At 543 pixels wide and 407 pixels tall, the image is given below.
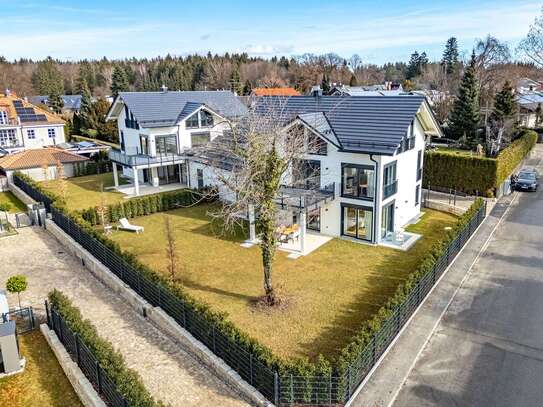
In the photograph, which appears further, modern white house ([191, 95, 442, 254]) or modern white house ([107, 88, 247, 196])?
modern white house ([107, 88, 247, 196])

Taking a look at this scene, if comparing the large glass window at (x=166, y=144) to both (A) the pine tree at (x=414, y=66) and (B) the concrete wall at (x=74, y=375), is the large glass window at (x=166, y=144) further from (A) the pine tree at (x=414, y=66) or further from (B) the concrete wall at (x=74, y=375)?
(A) the pine tree at (x=414, y=66)

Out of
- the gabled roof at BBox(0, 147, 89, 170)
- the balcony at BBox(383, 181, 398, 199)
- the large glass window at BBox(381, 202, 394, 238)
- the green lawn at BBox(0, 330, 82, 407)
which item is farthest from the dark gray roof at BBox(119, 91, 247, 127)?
the green lawn at BBox(0, 330, 82, 407)

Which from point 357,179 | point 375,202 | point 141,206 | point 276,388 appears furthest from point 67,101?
point 276,388

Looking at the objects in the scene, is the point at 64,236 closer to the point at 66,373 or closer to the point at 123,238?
the point at 123,238

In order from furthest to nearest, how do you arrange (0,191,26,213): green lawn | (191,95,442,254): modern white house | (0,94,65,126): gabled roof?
A: 1. (0,94,65,126): gabled roof
2. (0,191,26,213): green lawn
3. (191,95,442,254): modern white house

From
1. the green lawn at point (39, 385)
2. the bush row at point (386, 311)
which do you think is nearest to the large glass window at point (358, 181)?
the bush row at point (386, 311)

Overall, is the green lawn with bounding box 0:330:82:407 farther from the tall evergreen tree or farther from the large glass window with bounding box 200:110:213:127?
the tall evergreen tree
